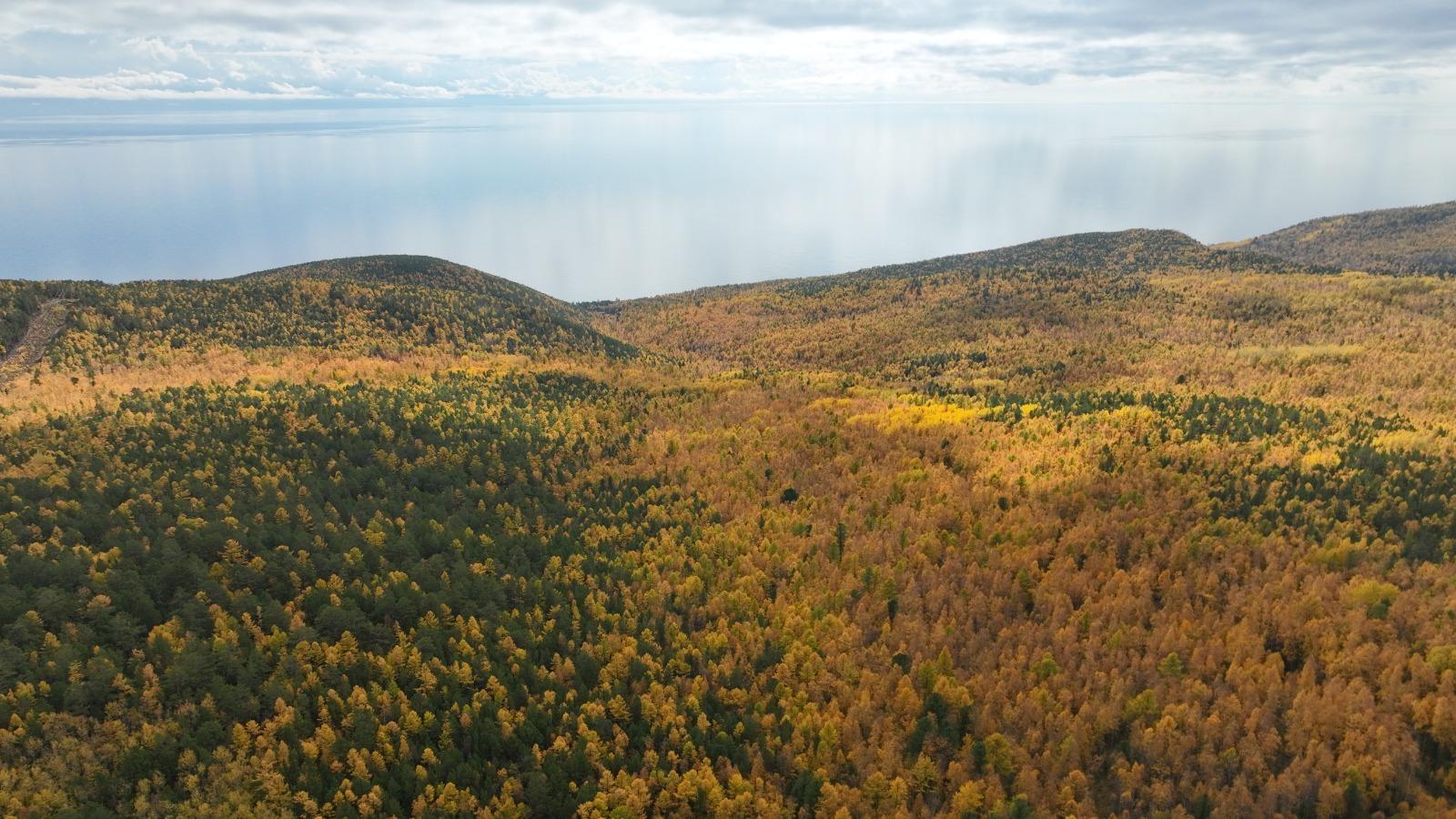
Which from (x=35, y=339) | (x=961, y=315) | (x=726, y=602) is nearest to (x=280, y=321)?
(x=35, y=339)

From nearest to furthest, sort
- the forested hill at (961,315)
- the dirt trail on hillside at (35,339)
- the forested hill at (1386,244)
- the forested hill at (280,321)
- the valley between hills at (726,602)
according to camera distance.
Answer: the valley between hills at (726,602)
the dirt trail on hillside at (35,339)
the forested hill at (280,321)
the forested hill at (961,315)
the forested hill at (1386,244)

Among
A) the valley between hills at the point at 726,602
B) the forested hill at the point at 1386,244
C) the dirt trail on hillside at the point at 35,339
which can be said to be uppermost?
the forested hill at the point at 1386,244

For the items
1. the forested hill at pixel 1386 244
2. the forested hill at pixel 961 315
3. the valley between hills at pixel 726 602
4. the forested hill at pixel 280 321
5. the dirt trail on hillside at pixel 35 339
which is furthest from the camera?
the forested hill at pixel 1386 244

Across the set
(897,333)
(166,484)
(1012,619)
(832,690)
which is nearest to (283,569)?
(166,484)

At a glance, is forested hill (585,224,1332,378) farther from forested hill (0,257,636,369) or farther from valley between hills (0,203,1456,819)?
valley between hills (0,203,1456,819)

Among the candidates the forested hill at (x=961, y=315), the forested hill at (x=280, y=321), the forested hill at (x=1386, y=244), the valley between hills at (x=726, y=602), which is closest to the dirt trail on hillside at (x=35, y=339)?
the forested hill at (x=280, y=321)

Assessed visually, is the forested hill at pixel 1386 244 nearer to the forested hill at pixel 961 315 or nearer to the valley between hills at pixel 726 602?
the forested hill at pixel 961 315

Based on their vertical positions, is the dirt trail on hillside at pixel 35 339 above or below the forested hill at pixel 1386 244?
below

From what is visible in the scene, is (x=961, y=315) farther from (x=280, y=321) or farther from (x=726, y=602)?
(x=280, y=321)
